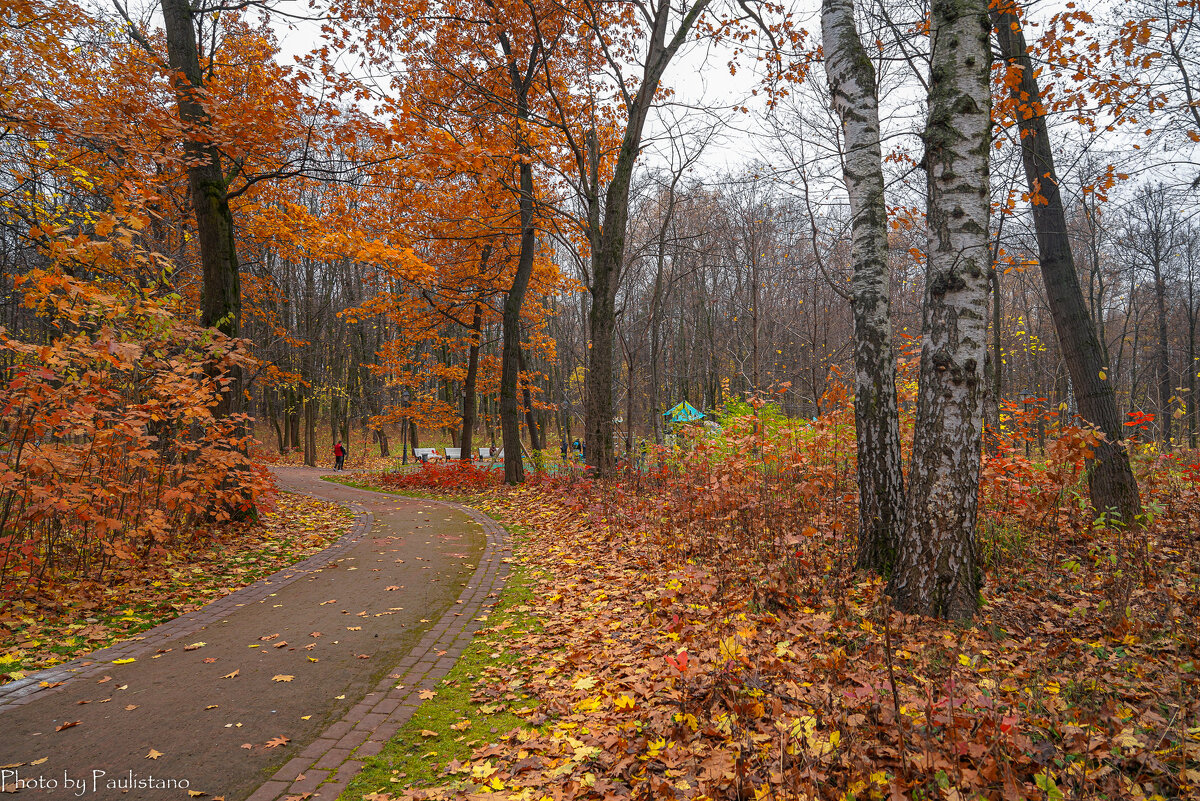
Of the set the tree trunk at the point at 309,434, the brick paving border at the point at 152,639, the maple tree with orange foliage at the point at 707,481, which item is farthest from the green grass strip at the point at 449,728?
the tree trunk at the point at 309,434

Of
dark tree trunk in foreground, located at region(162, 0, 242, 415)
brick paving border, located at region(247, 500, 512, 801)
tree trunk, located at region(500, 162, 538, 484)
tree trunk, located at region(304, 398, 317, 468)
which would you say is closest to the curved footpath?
brick paving border, located at region(247, 500, 512, 801)

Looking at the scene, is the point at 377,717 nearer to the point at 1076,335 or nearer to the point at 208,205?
the point at 208,205

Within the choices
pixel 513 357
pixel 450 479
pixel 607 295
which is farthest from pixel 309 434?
pixel 607 295

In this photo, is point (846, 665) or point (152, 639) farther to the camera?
point (152, 639)

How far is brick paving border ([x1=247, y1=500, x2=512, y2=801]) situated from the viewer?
3.22 metres

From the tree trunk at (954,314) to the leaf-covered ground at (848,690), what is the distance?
1.68ft

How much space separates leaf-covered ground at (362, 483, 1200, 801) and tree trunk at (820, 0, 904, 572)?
0.62 meters

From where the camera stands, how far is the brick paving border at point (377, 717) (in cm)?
322

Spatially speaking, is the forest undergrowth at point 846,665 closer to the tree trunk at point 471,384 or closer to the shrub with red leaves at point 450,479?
the shrub with red leaves at point 450,479

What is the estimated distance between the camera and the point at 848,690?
314cm

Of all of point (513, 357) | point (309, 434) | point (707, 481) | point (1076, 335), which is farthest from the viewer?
point (309, 434)

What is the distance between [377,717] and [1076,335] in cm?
910

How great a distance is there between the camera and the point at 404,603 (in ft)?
20.9

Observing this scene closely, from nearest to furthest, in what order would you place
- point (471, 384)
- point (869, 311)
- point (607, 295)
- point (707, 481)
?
1. point (869, 311)
2. point (707, 481)
3. point (607, 295)
4. point (471, 384)
